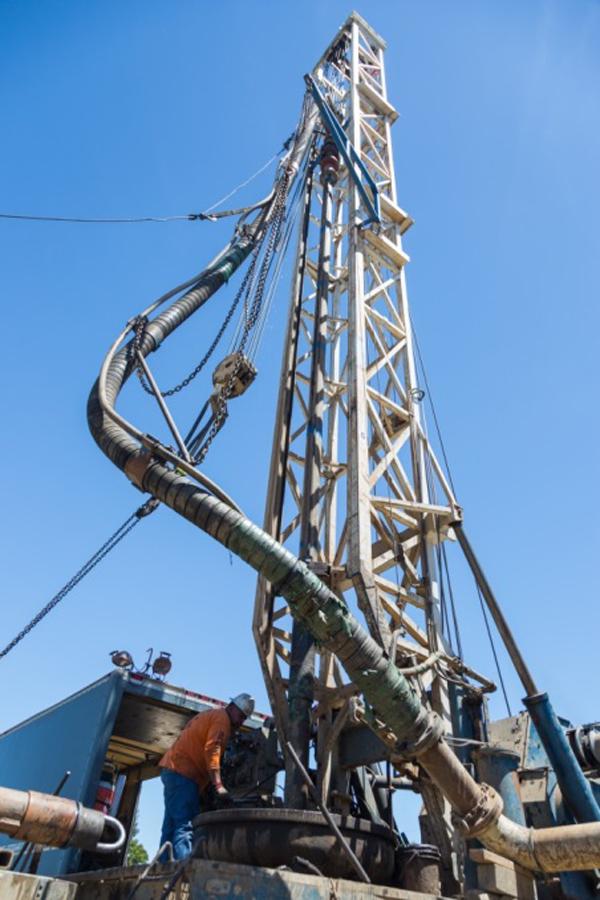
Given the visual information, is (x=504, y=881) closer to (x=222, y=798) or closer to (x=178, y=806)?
(x=222, y=798)

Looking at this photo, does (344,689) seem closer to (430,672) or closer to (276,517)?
(430,672)

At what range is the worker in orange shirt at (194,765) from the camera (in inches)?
216

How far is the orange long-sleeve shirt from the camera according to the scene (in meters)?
5.68

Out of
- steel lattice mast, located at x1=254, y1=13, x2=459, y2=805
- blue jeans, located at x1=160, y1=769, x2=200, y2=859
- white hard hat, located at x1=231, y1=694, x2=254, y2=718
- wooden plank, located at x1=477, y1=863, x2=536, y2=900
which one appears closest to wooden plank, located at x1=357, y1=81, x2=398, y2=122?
steel lattice mast, located at x1=254, y1=13, x2=459, y2=805

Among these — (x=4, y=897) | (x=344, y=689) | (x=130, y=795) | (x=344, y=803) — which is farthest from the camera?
(x=130, y=795)

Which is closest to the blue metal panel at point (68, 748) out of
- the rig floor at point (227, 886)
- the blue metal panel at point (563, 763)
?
the rig floor at point (227, 886)

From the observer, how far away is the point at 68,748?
266 inches

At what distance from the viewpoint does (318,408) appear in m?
7.98

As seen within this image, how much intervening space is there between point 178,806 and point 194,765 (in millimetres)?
347

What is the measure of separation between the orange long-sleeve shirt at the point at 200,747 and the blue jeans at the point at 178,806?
7cm

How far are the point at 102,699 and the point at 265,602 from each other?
6.54 feet

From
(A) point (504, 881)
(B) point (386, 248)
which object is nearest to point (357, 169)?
(B) point (386, 248)

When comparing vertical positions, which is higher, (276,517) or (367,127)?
(367,127)

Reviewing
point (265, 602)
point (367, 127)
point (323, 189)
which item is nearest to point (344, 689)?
point (265, 602)
